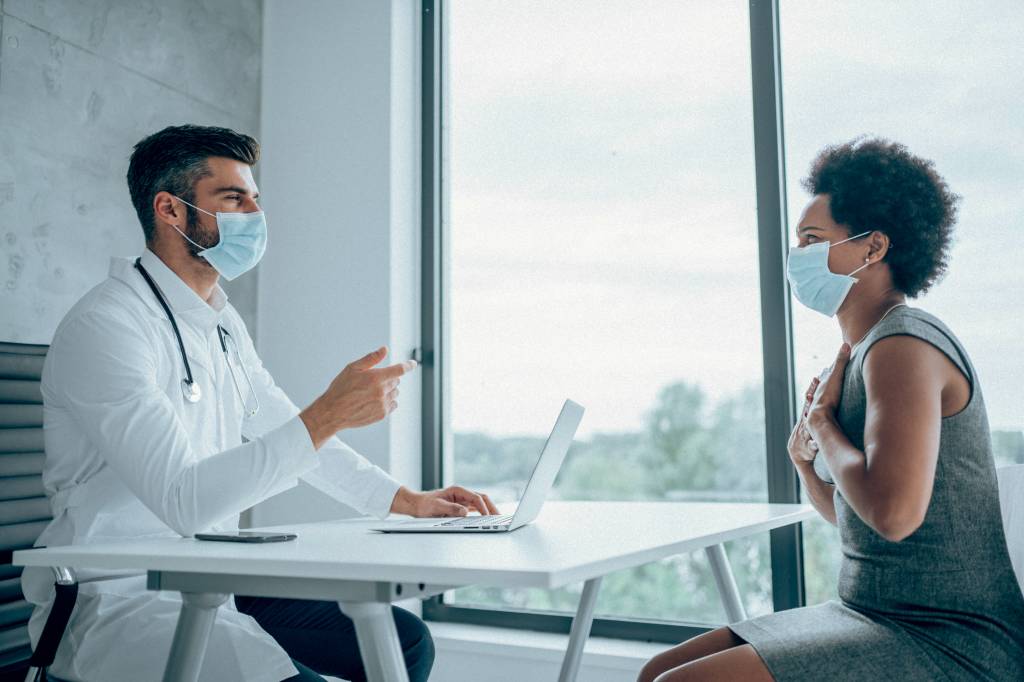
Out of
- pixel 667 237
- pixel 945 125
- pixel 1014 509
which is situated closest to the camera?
pixel 1014 509

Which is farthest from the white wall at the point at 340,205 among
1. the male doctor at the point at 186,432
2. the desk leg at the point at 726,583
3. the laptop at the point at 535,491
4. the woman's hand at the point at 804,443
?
the woman's hand at the point at 804,443

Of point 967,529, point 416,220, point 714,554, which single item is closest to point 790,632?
point 967,529

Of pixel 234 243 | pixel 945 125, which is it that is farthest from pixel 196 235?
pixel 945 125

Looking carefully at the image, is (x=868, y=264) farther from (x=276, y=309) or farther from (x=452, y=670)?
(x=276, y=309)

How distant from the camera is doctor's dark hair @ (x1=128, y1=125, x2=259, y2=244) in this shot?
5.71ft

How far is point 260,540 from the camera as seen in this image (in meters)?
1.17

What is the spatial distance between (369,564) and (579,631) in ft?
3.42

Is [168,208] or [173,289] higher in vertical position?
[168,208]

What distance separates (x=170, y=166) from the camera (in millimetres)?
1740

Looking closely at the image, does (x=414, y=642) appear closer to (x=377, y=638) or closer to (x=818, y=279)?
(x=377, y=638)

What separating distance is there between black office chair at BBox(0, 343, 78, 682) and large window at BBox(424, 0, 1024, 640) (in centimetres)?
128

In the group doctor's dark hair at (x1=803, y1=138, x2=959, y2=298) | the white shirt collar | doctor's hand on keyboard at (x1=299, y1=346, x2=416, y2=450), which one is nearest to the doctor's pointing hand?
doctor's hand on keyboard at (x1=299, y1=346, x2=416, y2=450)

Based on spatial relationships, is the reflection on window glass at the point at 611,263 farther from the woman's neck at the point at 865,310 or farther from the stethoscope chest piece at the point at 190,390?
the stethoscope chest piece at the point at 190,390

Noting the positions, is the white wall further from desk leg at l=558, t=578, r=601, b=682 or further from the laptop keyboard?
the laptop keyboard
